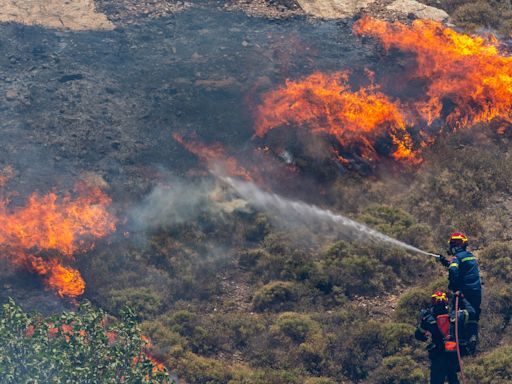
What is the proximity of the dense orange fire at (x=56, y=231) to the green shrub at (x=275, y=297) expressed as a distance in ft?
16.6

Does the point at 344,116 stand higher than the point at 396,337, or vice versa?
the point at 344,116

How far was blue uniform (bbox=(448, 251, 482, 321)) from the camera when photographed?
17.0 metres

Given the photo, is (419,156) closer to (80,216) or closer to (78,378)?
(80,216)

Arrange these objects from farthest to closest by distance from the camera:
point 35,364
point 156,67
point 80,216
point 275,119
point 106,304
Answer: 1. point 156,67
2. point 275,119
3. point 80,216
4. point 106,304
5. point 35,364

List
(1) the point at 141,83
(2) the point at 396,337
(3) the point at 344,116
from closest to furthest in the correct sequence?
1. (2) the point at 396,337
2. (3) the point at 344,116
3. (1) the point at 141,83

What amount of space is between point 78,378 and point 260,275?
701 cm

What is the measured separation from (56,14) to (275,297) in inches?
705

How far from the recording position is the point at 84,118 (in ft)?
90.0

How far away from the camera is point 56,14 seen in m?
32.2

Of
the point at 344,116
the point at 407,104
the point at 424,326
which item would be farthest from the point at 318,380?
the point at 407,104

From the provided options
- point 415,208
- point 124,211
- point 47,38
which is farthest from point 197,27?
point 415,208

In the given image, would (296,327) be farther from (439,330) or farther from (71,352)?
(71,352)

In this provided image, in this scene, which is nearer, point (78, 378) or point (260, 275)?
point (78, 378)

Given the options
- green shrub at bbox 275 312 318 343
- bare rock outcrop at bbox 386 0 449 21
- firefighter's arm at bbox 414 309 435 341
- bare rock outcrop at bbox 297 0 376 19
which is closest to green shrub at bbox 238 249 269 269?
green shrub at bbox 275 312 318 343
